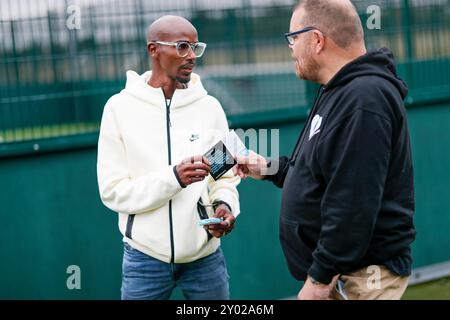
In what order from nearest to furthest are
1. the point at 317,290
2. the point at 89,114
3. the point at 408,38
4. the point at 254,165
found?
1. the point at 317,290
2. the point at 254,165
3. the point at 89,114
4. the point at 408,38

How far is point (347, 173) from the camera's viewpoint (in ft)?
10.2

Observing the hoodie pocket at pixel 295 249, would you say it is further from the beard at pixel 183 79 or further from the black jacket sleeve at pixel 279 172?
the beard at pixel 183 79

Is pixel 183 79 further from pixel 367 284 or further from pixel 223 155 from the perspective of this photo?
pixel 367 284

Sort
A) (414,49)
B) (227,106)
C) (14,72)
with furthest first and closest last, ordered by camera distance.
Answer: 1. (414,49)
2. (227,106)
3. (14,72)

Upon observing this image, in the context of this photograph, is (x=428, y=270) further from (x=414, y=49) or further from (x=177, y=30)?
(x=177, y=30)

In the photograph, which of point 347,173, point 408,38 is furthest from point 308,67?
point 408,38

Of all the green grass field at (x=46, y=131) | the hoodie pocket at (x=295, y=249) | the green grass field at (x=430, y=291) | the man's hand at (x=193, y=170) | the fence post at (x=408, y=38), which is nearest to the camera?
the hoodie pocket at (x=295, y=249)

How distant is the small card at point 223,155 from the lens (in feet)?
12.8

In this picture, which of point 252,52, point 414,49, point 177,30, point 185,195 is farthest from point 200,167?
point 414,49

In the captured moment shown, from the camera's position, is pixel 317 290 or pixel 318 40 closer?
pixel 317 290

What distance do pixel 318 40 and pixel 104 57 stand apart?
2316mm

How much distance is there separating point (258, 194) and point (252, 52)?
987mm

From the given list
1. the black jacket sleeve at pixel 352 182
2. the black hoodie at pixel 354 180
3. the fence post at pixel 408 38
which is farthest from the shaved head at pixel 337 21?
the fence post at pixel 408 38

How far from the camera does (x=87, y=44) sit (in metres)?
5.30
